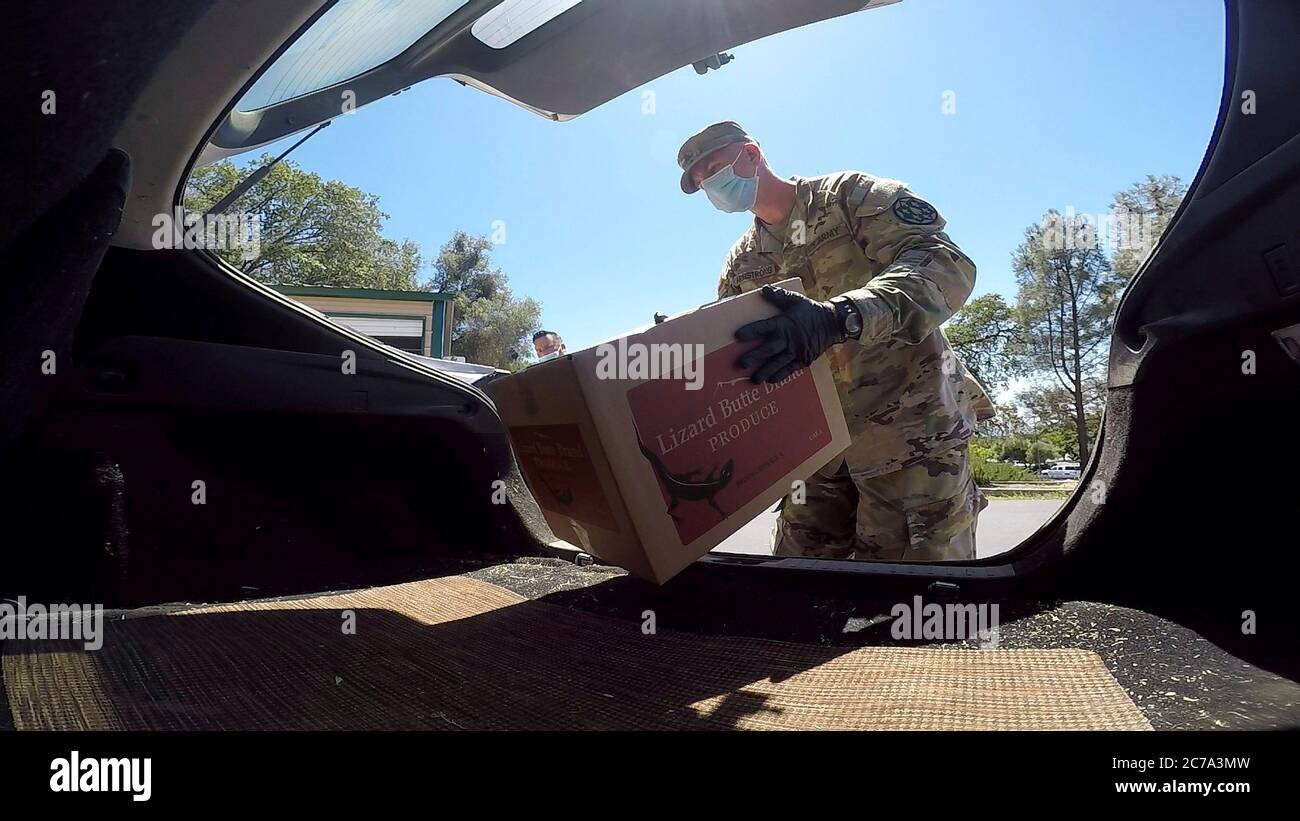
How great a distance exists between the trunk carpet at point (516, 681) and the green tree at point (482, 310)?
88.0 ft

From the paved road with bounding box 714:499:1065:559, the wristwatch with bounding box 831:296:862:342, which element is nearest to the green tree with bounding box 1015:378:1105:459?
the paved road with bounding box 714:499:1065:559

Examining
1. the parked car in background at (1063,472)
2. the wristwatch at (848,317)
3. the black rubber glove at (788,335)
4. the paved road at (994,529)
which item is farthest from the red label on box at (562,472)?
the parked car in background at (1063,472)

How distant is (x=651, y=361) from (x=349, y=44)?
1604mm

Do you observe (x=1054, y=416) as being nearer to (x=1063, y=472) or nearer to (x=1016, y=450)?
(x=1016, y=450)

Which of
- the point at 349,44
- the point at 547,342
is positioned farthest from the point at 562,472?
the point at 547,342

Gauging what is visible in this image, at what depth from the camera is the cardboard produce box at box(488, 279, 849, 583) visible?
1034 millimetres

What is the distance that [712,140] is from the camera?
212cm

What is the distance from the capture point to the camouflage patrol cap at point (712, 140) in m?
2.11

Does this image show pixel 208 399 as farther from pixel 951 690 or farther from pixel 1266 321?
pixel 1266 321

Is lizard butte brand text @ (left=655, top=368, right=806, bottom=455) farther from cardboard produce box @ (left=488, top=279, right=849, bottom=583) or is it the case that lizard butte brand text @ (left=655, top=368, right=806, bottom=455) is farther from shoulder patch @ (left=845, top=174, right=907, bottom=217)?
shoulder patch @ (left=845, top=174, right=907, bottom=217)
